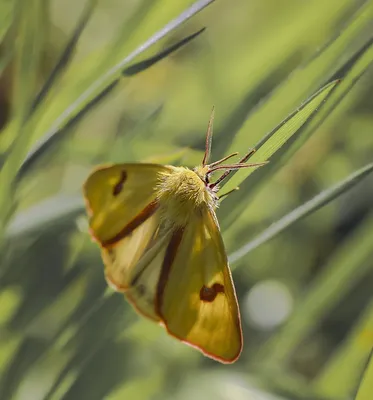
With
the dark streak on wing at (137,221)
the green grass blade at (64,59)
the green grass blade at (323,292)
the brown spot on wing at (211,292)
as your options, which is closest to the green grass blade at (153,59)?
the green grass blade at (64,59)

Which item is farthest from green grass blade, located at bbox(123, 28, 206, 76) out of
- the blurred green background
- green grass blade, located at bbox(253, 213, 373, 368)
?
green grass blade, located at bbox(253, 213, 373, 368)

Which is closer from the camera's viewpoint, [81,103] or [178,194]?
[81,103]

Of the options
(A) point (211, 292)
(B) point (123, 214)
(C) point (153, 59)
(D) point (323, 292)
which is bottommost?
(D) point (323, 292)

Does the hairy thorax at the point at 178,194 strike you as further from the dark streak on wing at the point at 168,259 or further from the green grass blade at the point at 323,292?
the green grass blade at the point at 323,292

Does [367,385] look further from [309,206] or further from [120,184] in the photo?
[120,184]

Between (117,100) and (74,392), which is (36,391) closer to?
(74,392)

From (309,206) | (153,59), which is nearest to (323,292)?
(309,206)
